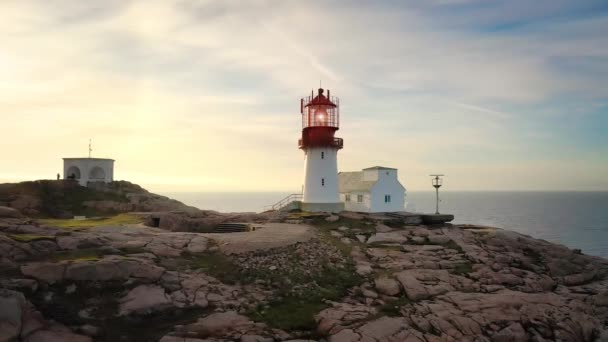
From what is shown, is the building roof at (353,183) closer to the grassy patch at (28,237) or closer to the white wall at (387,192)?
the white wall at (387,192)

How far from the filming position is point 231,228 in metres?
35.8

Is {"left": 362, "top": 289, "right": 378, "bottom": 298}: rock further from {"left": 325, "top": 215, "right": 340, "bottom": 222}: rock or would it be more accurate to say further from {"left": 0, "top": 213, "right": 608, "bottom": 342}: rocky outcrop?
{"left": 325, "top": 215, "right": 340, "bottom": 222}: rock

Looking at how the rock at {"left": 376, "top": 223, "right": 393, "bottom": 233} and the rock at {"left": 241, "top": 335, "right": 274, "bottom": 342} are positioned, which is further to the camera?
the rock at {"left": 376, "top": 223, "right": 393, "bottom": 233}

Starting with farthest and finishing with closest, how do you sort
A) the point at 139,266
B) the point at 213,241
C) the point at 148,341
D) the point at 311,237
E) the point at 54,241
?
the point at 311,237
the point at 213,241
the point at 54,241
the point at 139,266
the point at 148,341

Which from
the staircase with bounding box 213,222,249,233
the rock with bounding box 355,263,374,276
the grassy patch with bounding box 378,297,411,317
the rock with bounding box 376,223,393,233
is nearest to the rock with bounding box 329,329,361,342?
the grassy patch with bounding box 378,297,411,317

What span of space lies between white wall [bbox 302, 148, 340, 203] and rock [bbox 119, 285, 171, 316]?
24444 mm

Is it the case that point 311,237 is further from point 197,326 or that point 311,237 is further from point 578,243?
point 578,243

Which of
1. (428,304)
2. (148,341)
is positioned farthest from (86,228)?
(428,304)

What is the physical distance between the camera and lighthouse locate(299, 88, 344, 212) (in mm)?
43875

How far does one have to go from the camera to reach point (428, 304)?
75.5 feet

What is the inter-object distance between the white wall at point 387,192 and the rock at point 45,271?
3922 centimetres

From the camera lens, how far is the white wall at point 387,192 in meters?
55.0

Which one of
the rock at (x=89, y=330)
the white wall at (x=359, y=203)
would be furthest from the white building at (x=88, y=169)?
the rock at (x=89, y=330)

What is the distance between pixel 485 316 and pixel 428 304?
2.75 metres
